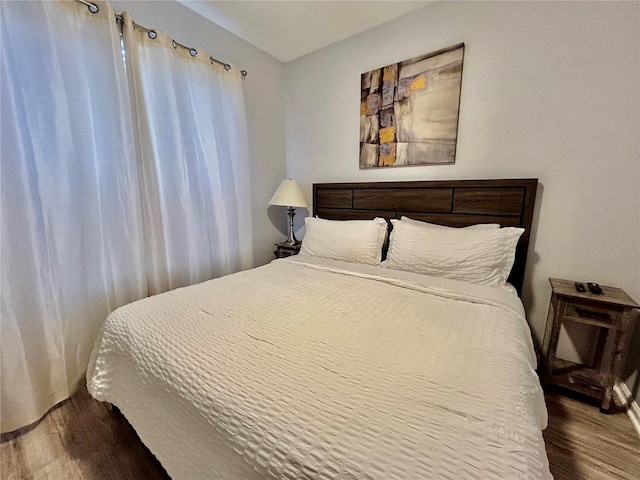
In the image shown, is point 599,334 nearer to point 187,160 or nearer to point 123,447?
point 123,447

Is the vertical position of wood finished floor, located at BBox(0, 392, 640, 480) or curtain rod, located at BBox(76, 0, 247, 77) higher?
curtain rod, located at BBox(76, 0, 247, 77)

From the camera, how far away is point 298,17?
6.59ft

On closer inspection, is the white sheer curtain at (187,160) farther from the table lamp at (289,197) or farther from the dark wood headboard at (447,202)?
the dark wood headboard at (447,202)

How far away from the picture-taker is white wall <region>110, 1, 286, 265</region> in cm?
191

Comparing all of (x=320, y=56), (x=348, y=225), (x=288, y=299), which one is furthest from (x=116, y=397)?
(x=320, y=56)

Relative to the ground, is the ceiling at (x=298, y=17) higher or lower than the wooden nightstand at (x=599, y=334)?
higher

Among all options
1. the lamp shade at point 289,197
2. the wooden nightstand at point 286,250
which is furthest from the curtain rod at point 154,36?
the wooden nightstand at point 286,250

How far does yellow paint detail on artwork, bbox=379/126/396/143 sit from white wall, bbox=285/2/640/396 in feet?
1.05

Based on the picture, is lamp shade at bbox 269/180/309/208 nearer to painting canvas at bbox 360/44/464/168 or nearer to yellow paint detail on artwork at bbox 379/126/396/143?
painting canvas at bbox 360/44/464/168

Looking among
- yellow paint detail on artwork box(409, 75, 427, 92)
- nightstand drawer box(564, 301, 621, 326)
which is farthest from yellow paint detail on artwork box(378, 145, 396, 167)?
nightstand drawer box(564, 301, 621, 326)

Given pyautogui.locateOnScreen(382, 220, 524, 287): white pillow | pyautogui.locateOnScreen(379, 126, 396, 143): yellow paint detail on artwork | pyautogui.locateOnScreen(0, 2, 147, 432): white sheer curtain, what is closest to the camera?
pyautogui.locateOnScreen(0, 2, 147, 432): white sheer curtain

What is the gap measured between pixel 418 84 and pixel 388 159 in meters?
0.58

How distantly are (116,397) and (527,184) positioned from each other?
97.7 inches

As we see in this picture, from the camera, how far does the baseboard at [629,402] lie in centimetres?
131
